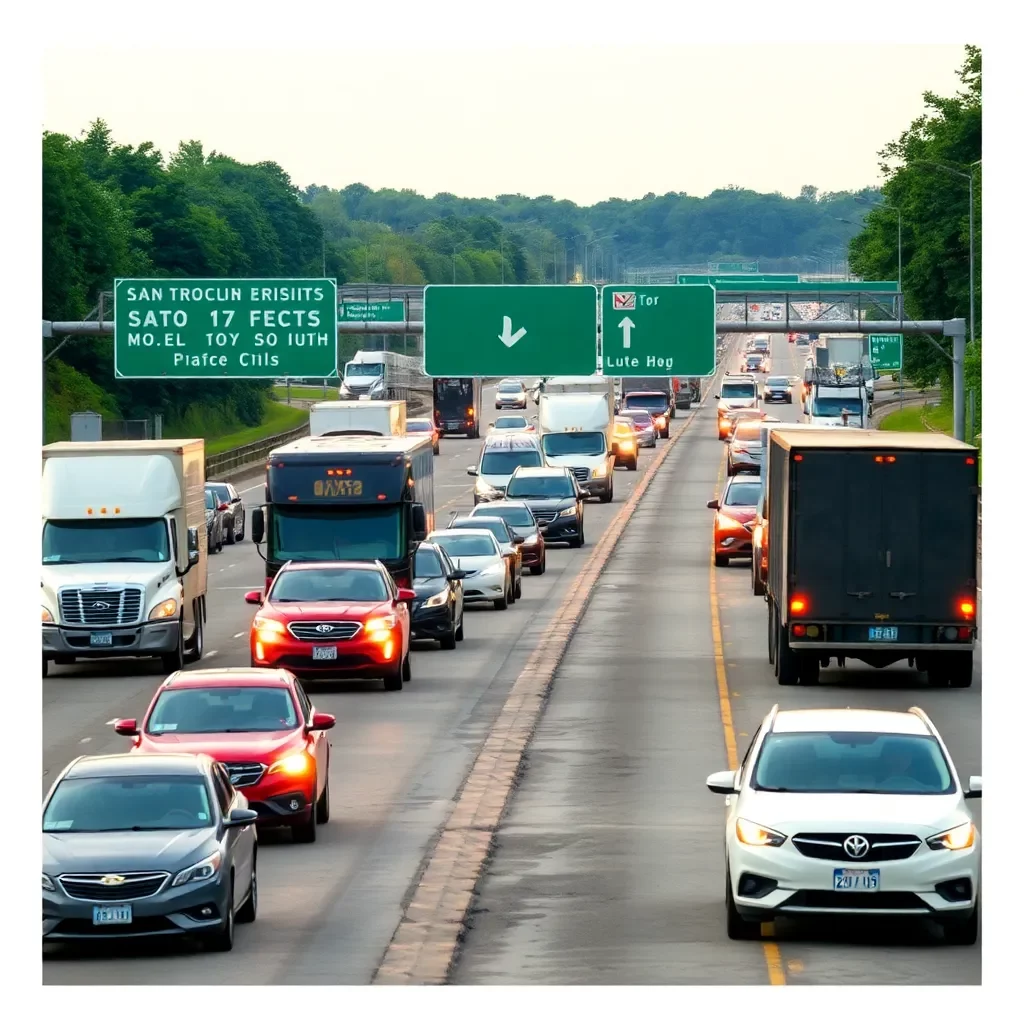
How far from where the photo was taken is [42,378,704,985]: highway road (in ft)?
56.2

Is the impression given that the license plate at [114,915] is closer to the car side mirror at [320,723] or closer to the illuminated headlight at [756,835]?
the illuminated headlight at [756,835]

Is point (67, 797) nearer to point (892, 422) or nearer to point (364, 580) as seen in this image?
point (364, 580)

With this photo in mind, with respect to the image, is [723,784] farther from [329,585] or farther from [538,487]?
[538,487]

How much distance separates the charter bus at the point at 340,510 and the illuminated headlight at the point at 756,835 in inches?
867

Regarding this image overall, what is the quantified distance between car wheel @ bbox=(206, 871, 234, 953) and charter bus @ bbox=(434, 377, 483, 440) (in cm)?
9411

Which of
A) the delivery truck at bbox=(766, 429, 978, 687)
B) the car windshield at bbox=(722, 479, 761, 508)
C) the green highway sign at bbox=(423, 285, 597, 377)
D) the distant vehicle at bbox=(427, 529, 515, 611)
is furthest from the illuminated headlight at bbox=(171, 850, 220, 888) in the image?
the car windshield at bbox=(722, 479, 761, 508)

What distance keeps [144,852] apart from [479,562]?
3075 cm

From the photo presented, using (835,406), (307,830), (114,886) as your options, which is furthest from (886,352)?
(114,886)

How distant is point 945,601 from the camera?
1323 inches

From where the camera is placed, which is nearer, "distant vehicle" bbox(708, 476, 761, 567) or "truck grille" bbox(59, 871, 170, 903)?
"truck grille" bbox(59, 871, 170, 903)

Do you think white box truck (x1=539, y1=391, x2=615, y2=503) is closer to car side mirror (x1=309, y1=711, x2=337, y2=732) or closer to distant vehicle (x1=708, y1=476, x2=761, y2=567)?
distant vehicle (x1=708, y1=476, x2=761, y2=567)

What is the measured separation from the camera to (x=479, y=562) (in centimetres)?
4775
